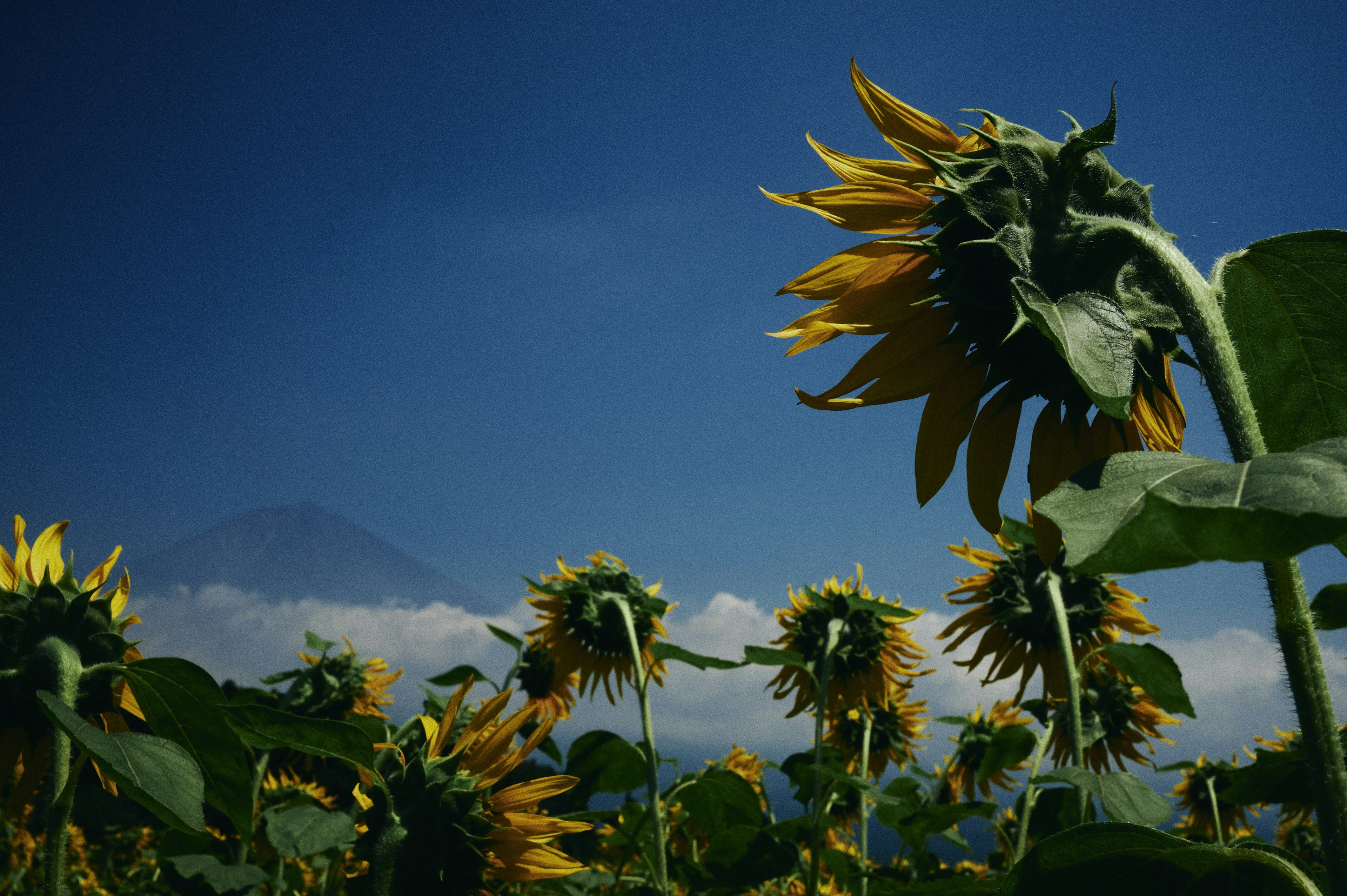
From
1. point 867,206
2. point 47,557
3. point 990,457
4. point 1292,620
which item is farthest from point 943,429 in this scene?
point 47,557

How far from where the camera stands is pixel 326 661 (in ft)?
15.3

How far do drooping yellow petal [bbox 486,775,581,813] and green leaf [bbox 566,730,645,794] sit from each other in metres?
1.18

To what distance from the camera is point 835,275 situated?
1258mm

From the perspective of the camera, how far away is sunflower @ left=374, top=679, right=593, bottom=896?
1.66m

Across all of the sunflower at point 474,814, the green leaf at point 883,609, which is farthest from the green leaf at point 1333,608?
the green leaf at point 883,609

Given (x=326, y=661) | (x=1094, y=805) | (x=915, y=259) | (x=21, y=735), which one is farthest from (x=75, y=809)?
(x=915, y=259)

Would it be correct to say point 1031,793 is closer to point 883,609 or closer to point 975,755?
point 883,609

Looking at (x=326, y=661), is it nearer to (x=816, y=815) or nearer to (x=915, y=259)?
(x=816, y=815)

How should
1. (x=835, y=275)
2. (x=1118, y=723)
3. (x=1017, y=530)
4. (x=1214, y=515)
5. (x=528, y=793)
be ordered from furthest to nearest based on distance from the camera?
1. (x=1118, y=723)
2. (x=1017, y=530)
3. (x=528, y=793)
4. (x=835, y=275)
5. (x=1214, y=515)

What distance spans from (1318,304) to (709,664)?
5.95 feet

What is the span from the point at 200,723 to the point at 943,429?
1.17 metres

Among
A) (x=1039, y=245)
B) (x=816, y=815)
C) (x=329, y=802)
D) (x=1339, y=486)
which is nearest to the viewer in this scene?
(x=1339, y=486)

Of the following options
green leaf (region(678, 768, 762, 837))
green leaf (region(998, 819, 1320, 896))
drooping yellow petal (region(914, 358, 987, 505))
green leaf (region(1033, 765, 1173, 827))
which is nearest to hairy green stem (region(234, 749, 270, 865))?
green leaf (region(678, 768, 762, 837))

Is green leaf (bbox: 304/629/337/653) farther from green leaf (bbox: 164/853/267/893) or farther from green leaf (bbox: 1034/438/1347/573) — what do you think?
green leaf (bbox: 1034/438/1347/573)
